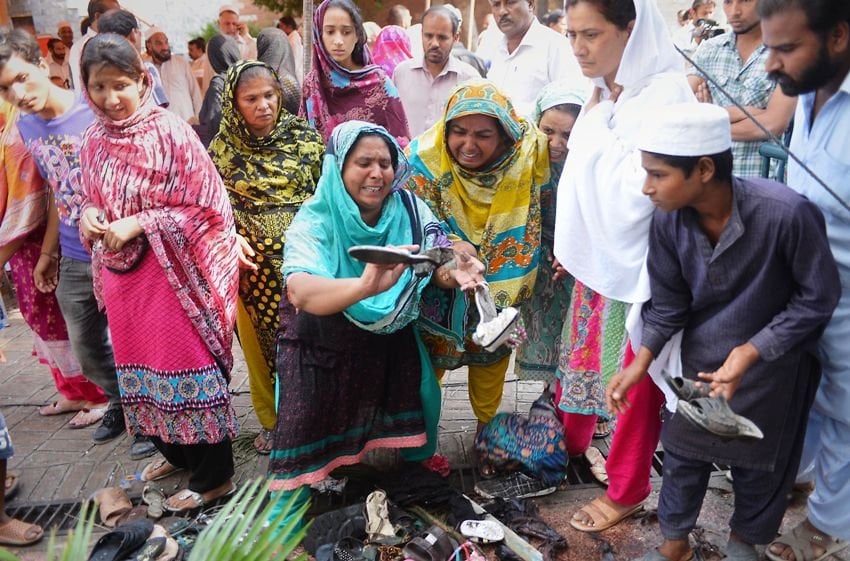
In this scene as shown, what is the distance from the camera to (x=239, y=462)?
3396 mm

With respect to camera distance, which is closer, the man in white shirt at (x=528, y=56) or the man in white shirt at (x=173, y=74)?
the man in white shirt at (x=528, y=56)

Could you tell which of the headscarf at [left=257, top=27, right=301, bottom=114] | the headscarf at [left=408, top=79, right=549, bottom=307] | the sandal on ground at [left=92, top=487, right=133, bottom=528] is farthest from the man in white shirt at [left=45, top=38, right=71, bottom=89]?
the headscarf at [left=408, top=79, right=549, bottom=307]

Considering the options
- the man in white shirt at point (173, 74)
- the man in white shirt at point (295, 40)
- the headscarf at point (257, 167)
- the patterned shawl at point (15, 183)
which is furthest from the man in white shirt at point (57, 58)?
the headscarf at point (257, 167)

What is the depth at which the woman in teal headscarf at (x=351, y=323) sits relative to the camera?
2.46 m

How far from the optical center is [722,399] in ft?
6.54

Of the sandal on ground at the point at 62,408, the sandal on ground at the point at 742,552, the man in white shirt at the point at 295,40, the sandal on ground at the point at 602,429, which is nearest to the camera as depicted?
the sandal on ground at the point at 742,552

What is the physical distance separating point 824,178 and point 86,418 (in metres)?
3.87

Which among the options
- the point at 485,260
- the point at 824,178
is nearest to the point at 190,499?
the point at 485,260

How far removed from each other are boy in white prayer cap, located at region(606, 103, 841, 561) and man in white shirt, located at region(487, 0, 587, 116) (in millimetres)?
2592

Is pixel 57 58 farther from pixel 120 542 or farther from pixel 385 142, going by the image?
pixel 120 542

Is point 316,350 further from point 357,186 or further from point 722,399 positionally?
point 722,399

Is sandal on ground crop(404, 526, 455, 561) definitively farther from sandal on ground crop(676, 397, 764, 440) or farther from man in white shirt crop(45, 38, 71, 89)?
man in white shirt crop(45, 38, 71, 89)

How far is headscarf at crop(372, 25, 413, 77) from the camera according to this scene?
17.6 ft

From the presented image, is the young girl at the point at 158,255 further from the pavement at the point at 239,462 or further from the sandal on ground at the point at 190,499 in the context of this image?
the pavement at the point at 239,462
